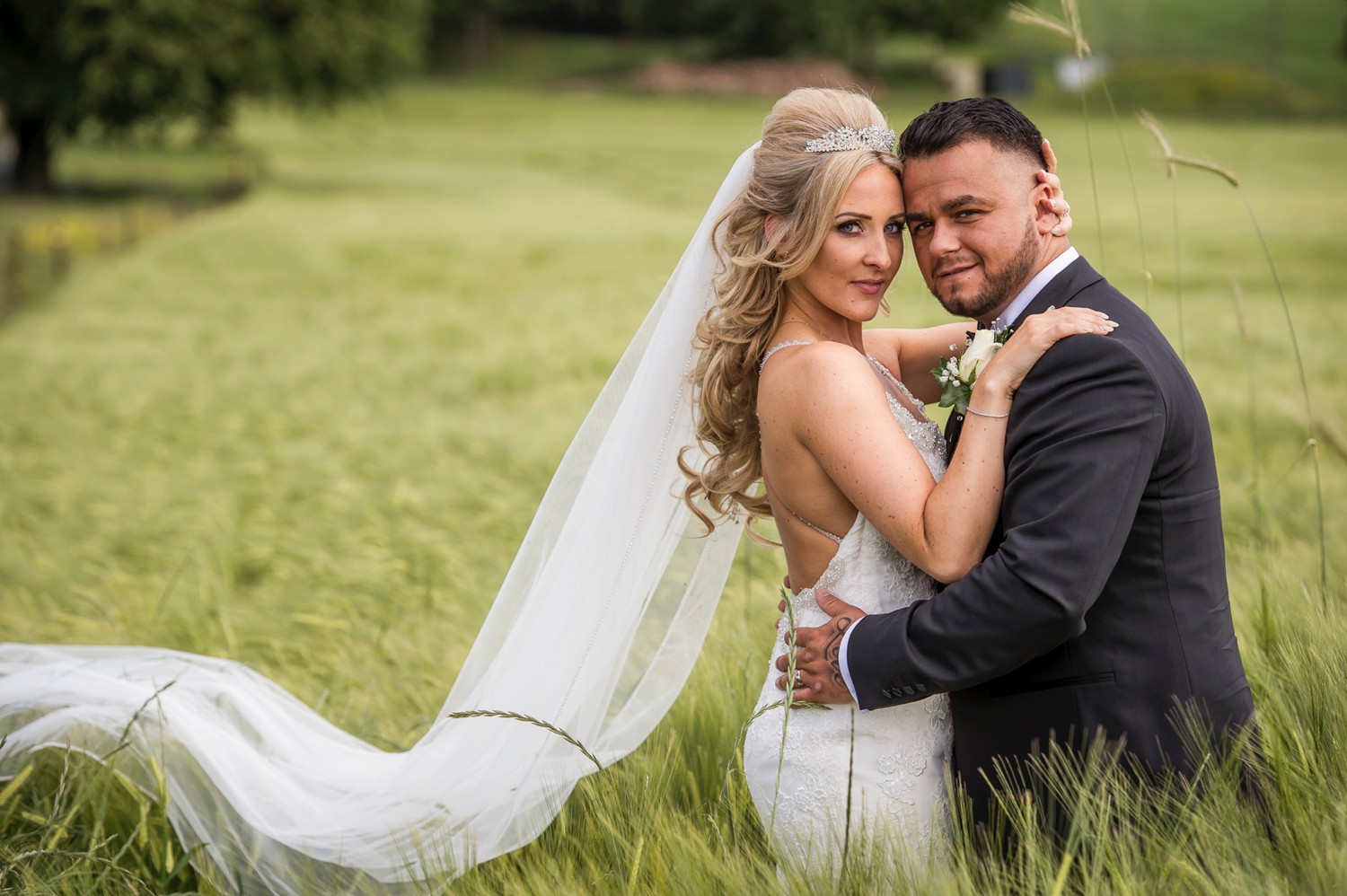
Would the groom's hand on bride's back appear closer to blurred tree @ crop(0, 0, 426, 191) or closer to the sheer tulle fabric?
the sheer tulle fabric

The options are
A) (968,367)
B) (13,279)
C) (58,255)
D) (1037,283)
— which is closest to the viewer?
(968,367)

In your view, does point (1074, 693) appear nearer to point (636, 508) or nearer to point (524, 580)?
point (636, 508)

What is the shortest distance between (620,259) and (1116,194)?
13615 millimetres

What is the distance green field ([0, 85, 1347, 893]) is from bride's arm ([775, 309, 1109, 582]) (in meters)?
0.72

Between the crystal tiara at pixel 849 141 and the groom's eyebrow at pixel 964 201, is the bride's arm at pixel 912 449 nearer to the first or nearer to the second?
the groom's eyebrow at pixel 964 201

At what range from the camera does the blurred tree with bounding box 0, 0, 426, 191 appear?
89.1ft

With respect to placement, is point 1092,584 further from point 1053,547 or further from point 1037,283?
point 1037,283

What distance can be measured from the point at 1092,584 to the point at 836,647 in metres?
0.68

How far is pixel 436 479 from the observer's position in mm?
8836

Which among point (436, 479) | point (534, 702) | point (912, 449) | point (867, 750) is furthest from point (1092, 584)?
point (436, 479)

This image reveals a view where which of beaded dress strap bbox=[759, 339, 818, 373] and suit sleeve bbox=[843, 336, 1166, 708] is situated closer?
suit sleeve bbox=[843, 336, 1166, 708]

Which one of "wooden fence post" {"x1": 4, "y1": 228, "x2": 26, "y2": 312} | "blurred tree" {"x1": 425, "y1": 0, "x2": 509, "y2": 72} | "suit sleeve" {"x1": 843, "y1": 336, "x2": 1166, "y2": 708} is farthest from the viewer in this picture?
"blurred tree" {"x1": 425, "y1": 0, "x2": 509, "y2": 72}

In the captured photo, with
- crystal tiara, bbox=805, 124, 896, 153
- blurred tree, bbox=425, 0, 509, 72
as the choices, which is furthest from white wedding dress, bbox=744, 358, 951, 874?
blurred tree, bbox=425, 0, 509, 72

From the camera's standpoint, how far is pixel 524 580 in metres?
4.00
